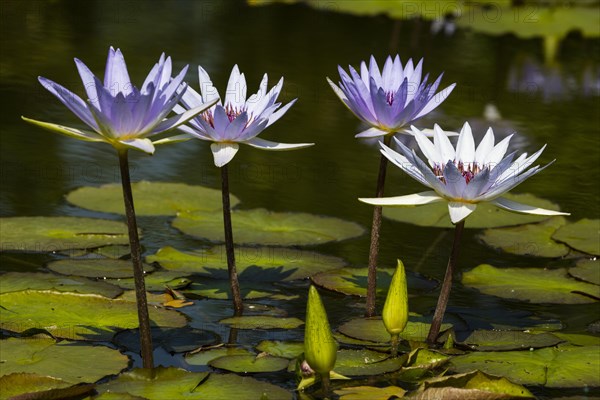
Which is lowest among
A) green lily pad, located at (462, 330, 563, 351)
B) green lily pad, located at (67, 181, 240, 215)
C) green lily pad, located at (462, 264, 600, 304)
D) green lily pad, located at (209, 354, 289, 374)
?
green lily pad, located at (209, 354, 289, 374)

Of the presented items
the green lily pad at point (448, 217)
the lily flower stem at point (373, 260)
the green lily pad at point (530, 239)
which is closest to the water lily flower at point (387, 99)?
the lily flower stem at point (373, 260)

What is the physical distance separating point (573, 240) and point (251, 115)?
166cm

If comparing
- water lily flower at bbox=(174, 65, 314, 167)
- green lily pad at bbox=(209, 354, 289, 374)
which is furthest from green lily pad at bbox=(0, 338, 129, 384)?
water lily flower at bbox=(174, 65, 314, 167)

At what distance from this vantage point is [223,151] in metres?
3.06

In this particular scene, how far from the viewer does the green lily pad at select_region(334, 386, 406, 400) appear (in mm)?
2695

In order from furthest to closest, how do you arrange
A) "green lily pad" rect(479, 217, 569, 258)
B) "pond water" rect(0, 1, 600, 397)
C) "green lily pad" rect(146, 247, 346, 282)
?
1. "green lily pad" rect(479, 217, 569, 258)
2. "pond water" rect(0, 1, 600, 397)
3. "green lily pad" rect(146, 247, 346, 282)

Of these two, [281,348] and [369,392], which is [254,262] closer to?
[281,348]

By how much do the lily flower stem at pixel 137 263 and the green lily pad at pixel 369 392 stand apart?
49 centimetres

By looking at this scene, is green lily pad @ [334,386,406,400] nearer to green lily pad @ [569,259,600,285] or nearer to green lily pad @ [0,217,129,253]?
green lily pad @ [569,259,600,285]

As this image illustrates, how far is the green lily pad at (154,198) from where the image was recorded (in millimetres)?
4414

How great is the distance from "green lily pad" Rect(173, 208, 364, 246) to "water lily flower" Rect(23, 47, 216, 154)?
4.91 feet

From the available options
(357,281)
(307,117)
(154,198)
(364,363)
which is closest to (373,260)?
(357,281)

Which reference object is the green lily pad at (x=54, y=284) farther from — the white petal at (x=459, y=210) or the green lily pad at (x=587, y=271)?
the green lily pad at (x=587, y=271)

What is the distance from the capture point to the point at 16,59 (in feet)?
24.1
